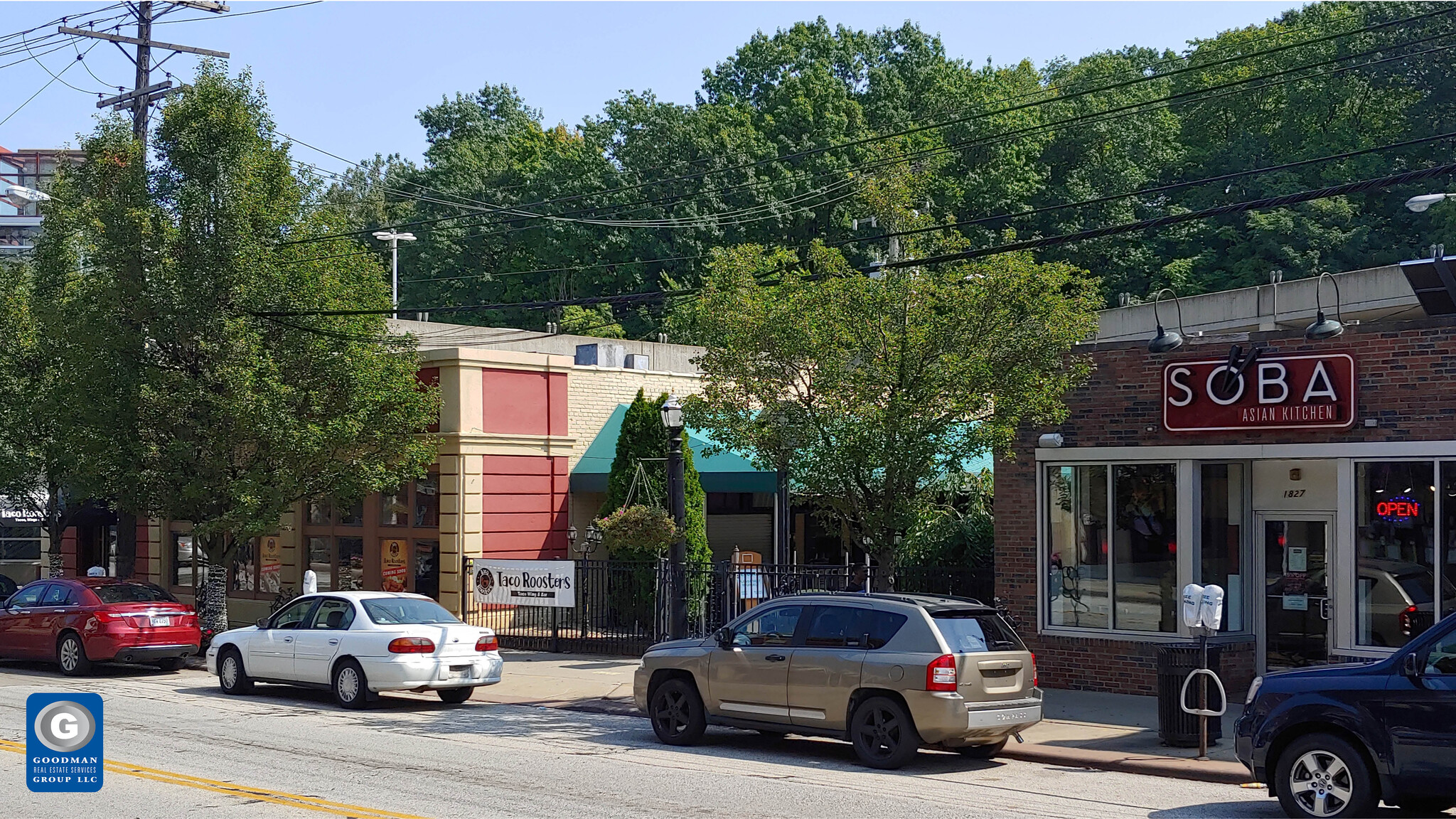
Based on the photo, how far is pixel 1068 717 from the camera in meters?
16.0

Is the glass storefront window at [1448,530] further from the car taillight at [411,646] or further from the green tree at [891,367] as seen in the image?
the car taillight at [411,646]

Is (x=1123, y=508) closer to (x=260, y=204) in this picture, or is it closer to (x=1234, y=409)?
(x=1234, y=409)

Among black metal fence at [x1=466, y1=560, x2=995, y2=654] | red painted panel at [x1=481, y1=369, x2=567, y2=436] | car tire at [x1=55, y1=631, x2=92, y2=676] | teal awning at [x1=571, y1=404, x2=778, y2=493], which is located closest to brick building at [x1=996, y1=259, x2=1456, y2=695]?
black metal fence at [x1=466, y1=560, x2=995, y2=654]

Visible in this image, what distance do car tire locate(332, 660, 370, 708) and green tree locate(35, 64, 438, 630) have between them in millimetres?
7211

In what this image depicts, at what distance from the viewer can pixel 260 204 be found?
24547mm

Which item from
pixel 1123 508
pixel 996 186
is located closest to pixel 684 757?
pixel 1123 508

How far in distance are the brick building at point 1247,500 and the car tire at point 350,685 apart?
824 cm

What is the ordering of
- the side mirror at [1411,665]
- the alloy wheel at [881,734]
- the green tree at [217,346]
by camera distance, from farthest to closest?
the green tree at [217,346] → the alloy wheel at [881,734] → the side mirror at [1411,665]

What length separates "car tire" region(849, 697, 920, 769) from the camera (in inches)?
503

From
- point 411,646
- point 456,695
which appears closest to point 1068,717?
point 456,695

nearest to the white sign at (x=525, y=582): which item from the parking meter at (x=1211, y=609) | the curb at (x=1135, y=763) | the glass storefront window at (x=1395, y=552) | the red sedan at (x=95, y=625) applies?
the red sedan at (x=95, y=625)

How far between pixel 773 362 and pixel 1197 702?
605 centimetres

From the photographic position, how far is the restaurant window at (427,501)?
26781 mm

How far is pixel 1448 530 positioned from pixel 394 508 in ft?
62.0
